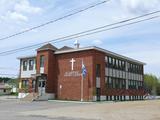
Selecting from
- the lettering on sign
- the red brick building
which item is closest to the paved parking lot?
the red brick building

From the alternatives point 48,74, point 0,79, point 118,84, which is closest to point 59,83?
point 48,74

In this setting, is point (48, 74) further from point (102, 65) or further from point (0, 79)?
point (0, 79)

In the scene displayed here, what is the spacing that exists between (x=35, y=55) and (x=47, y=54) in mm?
5060

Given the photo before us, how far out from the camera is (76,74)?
165ft

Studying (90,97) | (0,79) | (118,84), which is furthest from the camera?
(0,79)

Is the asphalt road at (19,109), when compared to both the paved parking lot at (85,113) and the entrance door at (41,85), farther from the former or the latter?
the entrance door at (41,85)

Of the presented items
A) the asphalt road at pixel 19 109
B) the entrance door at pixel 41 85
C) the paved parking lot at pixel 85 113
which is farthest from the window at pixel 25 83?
the paved parking lot at pixel 85 113

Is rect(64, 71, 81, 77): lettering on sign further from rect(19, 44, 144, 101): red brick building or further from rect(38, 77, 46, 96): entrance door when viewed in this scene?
rect(38, 77, 46, 96): entrance door

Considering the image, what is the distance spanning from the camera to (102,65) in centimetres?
5053

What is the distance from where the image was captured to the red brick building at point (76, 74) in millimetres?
49031

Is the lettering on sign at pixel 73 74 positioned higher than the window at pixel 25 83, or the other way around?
the lettering on sign at pixel 73 74

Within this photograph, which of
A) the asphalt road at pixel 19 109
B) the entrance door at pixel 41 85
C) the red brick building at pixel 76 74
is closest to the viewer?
the asphalt road at pixel 19 109

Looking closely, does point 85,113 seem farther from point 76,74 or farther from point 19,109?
point 76,74

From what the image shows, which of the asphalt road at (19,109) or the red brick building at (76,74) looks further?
the red brick building at (76,74)
